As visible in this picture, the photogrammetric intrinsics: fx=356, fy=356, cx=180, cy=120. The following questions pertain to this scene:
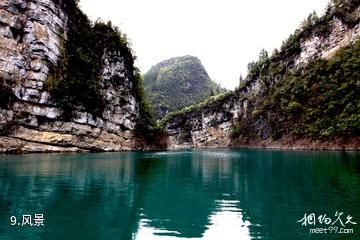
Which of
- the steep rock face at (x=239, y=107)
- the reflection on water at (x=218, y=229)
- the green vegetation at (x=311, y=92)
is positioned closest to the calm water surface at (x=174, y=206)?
the reflection on water at (x=218, y=229)

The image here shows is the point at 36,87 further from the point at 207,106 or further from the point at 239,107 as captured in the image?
the point at 207,106

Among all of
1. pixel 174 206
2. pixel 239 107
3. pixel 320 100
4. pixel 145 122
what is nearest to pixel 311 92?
pixel 320 100

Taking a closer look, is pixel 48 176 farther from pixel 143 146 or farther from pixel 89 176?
pixel 143 146

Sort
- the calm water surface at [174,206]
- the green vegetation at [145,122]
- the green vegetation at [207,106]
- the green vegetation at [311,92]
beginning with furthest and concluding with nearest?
1. the green vegetation at [207,106]
2. the green vegetation at [145,122]
3. the green vegetation at [311,92]
4. the calm water surface at [174,206]

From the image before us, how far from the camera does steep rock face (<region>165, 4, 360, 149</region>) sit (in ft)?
277

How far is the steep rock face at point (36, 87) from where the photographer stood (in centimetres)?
5122

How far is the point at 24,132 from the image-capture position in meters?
52.0

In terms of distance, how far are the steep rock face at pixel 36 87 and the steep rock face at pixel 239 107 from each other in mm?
Answer: 45575

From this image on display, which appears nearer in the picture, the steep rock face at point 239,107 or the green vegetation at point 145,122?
the green vegetation at point 145,122

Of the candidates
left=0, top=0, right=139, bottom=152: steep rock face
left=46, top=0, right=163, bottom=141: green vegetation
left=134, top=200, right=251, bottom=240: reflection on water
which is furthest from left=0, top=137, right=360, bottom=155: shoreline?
left=134, top=200, right=251, bottom=240: reflection on water

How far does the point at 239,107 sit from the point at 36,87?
→ 83.6 meters

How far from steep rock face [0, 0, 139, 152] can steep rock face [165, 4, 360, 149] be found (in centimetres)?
4557

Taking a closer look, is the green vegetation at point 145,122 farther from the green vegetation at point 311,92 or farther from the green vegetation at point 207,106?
the green vegetation at point 207,106

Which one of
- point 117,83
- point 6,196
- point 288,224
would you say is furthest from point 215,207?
point 117,83
